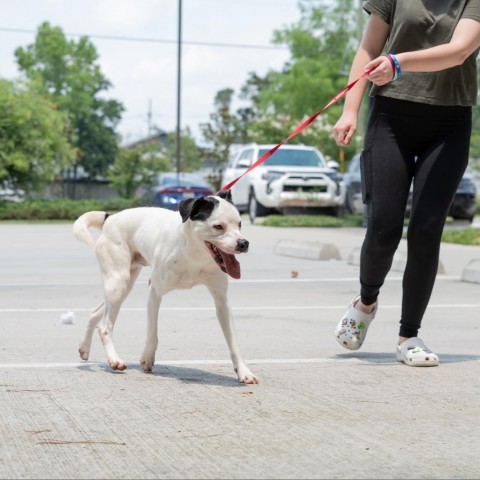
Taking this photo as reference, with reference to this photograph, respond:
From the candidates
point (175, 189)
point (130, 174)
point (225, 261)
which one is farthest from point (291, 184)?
point (130, 174)

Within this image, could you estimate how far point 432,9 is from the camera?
609 cm

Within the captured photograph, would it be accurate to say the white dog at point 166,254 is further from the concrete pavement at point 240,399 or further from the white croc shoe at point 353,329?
the white croc shoe at point 353,329

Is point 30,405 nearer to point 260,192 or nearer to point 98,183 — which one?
point 260,192

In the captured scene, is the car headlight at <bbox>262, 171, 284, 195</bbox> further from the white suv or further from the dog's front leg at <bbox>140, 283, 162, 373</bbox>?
the dog's front leg at <bbox>140, 283, 162, 373</bbox>

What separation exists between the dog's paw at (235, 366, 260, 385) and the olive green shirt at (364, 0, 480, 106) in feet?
5.58

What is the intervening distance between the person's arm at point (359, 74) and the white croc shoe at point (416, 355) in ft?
3.76

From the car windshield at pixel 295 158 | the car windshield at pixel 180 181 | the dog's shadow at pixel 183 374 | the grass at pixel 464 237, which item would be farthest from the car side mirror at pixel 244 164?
the dog's shadow at pixel 183 374

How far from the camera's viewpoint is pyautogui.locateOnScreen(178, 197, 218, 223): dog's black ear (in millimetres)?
5566

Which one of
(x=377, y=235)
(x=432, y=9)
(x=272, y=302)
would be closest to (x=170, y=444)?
(x=377, y=235)

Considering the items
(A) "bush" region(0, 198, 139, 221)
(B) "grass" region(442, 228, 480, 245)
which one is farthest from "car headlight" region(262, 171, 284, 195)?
(A) "bush" region(0, 198, 139, 221)

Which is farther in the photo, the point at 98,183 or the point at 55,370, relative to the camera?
the point at 98,183

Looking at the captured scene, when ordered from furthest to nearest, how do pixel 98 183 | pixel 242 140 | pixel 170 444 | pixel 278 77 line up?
pixel 98 183 → pixel 242 140 → pixel 278 77 → pixel 170 444

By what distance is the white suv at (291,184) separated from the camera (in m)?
27.4

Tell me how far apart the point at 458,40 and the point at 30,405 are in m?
2.80
